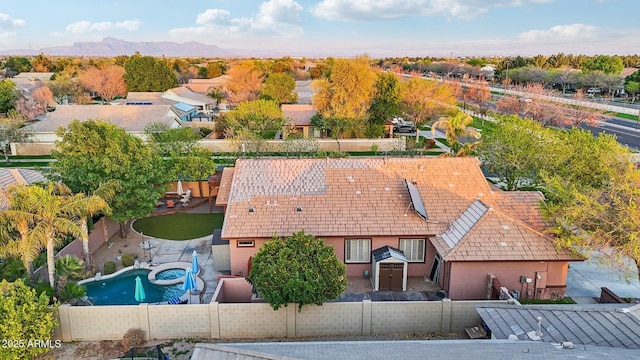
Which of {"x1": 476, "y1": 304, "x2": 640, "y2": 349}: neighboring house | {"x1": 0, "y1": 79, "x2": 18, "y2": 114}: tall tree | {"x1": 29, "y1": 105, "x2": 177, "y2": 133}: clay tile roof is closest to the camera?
{"x1": 476, "y1": 304, "x2": 640, "y2": 349}: neighboring house

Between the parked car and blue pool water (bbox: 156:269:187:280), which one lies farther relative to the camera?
the parked car

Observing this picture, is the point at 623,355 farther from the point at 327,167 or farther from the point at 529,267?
the point at 327,167

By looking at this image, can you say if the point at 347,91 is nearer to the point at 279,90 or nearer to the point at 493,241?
the point at 279,90

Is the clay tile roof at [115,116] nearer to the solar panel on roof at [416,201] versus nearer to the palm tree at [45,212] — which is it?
the palm tree at [45,212]

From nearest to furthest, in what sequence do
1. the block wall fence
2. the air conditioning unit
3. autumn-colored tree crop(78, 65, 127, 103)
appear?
the block wall fence → the air conditioning unit → autumn-colored tree crop(78, 65, 127, 103)

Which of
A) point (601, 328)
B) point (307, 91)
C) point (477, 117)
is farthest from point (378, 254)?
point (307, 91)

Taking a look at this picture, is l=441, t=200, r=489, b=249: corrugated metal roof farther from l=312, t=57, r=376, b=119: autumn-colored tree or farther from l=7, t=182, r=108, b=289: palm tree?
l=312, t=57, r=376, b=119: autumn-colored tree

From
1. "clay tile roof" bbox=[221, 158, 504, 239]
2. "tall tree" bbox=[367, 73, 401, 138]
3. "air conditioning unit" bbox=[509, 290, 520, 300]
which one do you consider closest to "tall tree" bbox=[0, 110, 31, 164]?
"clay tile roof" bbox=[221, 158, 504, 239]
